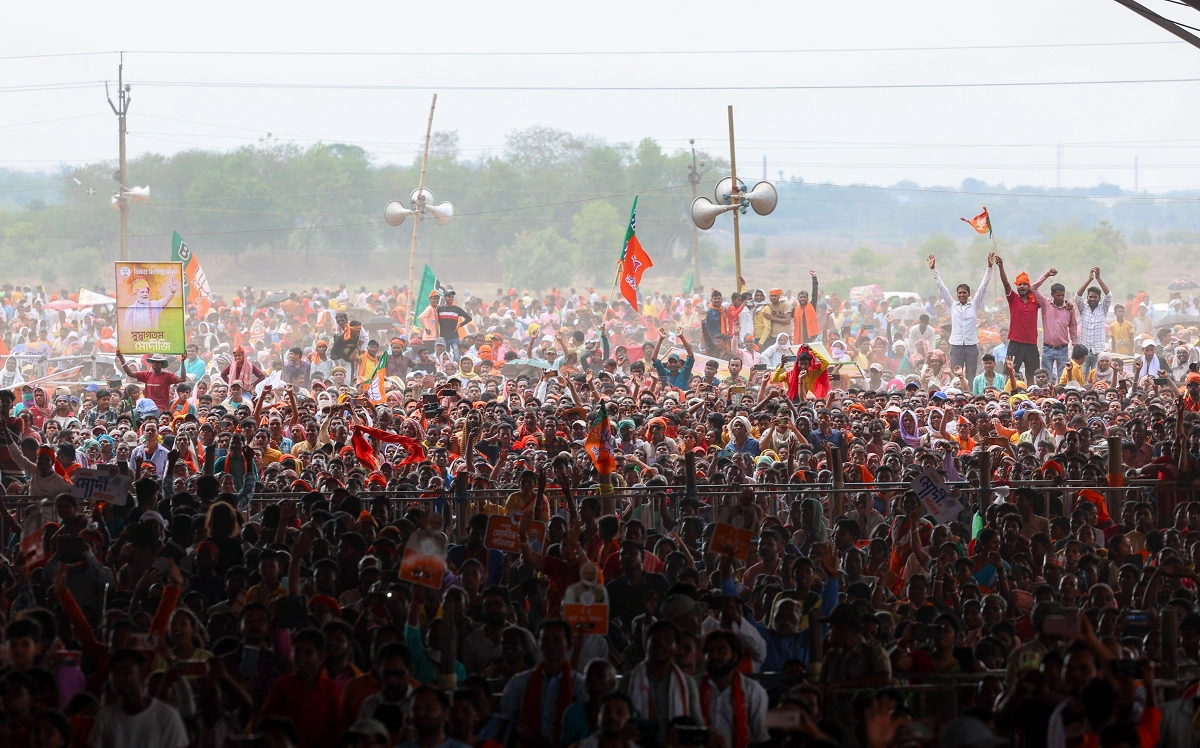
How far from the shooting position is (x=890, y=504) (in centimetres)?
1275

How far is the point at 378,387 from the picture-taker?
22.5 metres

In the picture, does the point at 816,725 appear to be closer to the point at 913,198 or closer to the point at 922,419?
the point at 922,419

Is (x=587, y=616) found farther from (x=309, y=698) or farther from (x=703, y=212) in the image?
(x=703, y=212)

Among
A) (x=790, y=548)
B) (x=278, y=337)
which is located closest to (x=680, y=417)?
(x=790, y=548)

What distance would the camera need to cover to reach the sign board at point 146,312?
21453 millimetres

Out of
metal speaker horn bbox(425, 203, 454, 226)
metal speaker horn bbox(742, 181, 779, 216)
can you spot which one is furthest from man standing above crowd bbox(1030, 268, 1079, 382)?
metal speaker horn bbox(425, 203, 454, 226)

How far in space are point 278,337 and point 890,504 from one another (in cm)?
3191

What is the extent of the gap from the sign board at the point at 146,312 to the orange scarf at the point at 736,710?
1559 centimetres

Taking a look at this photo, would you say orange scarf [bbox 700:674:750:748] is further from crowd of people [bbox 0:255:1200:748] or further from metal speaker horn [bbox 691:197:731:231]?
metal speaker horn [bbox 691:197:731:231]

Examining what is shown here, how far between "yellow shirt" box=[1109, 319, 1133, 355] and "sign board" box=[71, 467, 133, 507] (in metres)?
23.3

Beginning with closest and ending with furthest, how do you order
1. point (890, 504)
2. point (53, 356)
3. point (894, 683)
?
point (894, 683) < point (890, 504) < point (53, 356)

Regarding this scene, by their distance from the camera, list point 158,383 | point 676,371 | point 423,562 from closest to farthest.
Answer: point 423,562
point 158,383
point 676,371

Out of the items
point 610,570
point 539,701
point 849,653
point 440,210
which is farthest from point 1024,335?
point 539,701

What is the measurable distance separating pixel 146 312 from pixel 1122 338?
18788 mm
